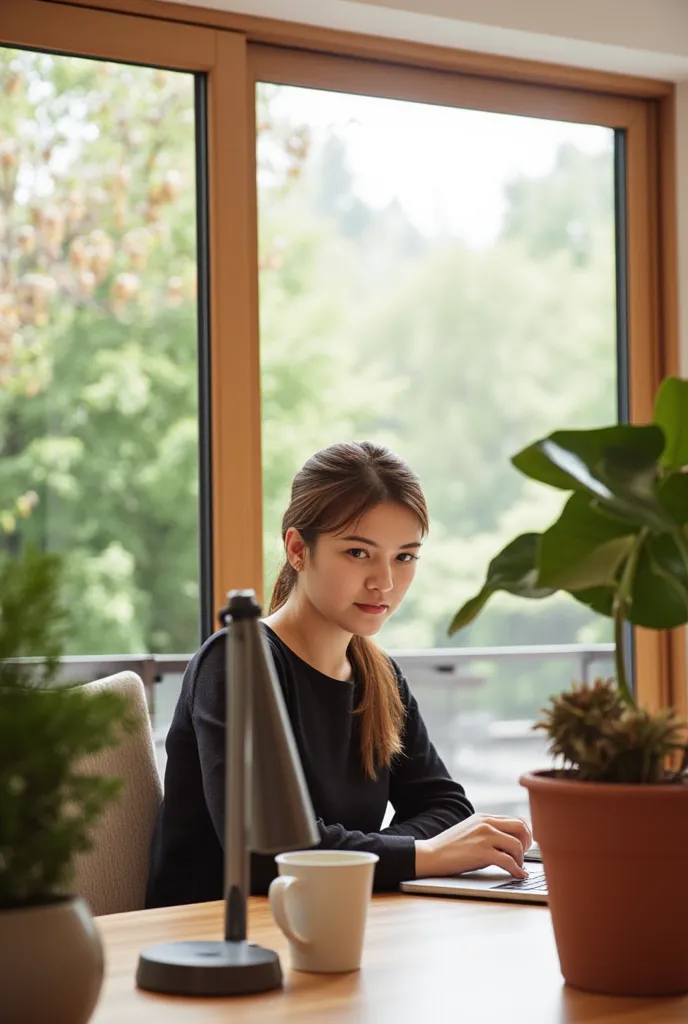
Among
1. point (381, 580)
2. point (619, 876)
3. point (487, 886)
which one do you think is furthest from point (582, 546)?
point (381, 580)

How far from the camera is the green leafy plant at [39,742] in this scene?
2.73 feet

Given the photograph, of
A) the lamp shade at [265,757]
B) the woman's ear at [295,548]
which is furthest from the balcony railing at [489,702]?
the lamp shade at [265,757]

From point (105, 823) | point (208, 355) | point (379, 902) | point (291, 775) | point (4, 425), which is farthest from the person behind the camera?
point (208, 355)

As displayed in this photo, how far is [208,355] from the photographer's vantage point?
9.68 feet

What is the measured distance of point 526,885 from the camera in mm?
1595

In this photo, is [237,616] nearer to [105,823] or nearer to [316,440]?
[105,823]

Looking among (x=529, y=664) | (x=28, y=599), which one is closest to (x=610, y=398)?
(x=529, y=664)

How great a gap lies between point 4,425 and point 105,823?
1141 mm

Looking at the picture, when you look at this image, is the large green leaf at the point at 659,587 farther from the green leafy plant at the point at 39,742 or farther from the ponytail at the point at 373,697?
the ponytail at the point at 373,697

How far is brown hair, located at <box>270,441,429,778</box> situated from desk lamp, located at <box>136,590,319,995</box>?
0.92m

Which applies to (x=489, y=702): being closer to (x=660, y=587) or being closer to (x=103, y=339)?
(x=103, y=339)

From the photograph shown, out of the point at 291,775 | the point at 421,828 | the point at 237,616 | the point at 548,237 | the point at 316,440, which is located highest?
the point at 548,237

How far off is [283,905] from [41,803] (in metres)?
0.36

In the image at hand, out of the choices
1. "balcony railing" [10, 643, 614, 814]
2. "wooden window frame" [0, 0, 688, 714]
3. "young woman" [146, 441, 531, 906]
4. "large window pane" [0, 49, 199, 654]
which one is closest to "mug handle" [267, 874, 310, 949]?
"young woman" [146, 441, 531, 906]
